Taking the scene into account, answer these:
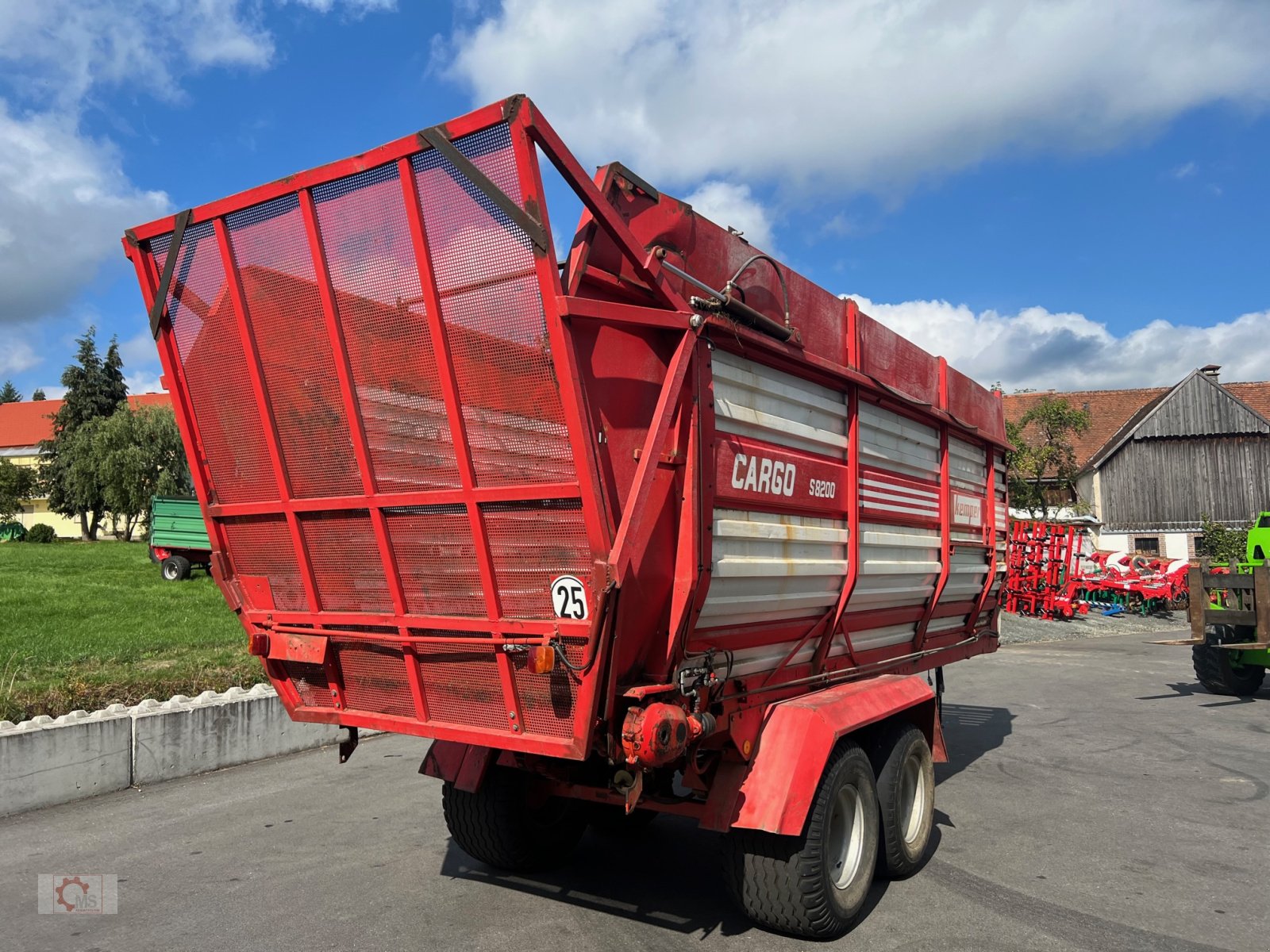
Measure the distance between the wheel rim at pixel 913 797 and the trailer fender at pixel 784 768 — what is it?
954 mm

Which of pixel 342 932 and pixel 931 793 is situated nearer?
pixel 342 932

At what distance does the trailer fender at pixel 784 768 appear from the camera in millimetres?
3994

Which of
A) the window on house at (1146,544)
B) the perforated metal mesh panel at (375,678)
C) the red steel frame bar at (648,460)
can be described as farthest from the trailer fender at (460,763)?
the window on house at (1146,544)

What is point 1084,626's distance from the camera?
21.8m

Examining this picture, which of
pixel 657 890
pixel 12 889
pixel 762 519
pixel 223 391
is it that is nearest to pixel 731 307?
pixel 762 519

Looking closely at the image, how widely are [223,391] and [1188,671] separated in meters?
15.0

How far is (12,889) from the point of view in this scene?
4.99 meters

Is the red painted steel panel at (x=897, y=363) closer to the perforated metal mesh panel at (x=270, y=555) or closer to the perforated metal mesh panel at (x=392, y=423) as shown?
the perforated metal mesh panel at (x=392, y=423)

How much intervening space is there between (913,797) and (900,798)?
0.40 metres

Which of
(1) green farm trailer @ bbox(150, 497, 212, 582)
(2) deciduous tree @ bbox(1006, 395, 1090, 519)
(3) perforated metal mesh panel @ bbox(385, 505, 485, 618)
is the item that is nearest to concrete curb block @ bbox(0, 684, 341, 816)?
(3) perforated metal mesh panel @ bbox(385, 505, 485, 618)

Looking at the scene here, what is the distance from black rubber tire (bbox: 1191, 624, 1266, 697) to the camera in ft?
37.4

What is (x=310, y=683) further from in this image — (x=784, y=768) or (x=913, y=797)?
(x=913, y=797)

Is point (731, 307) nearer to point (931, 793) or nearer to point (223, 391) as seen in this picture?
point (223, 391)

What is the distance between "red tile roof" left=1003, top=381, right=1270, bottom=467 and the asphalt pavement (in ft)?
110
